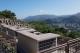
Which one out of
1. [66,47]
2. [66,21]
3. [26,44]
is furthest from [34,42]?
[66,21]

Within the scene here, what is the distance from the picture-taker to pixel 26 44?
10625 mm

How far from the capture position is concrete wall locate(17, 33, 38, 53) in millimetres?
9886

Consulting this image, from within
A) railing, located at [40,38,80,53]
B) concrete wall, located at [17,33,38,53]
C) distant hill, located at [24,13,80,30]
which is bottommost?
distant hill, located at [24,13,80,30]

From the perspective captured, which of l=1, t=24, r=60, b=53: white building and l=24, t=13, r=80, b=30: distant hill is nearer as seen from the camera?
l=1, t=24, r=60, b=53: white building

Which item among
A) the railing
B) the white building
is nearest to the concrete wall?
the white building

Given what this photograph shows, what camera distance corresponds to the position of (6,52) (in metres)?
9.41

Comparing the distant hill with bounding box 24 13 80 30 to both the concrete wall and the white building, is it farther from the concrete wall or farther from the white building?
the white building

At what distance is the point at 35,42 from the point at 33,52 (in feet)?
2.90

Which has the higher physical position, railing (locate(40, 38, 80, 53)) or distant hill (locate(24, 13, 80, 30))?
railing (locate(40, 38, 80, 53))

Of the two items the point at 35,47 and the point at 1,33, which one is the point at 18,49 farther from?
the point at 1,33

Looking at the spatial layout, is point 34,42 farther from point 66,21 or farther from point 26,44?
point 66,21

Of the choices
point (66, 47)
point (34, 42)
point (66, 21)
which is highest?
point (66, 47)

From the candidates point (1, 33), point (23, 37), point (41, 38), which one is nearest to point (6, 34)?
point (1, 33)

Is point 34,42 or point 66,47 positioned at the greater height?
point 66,47
